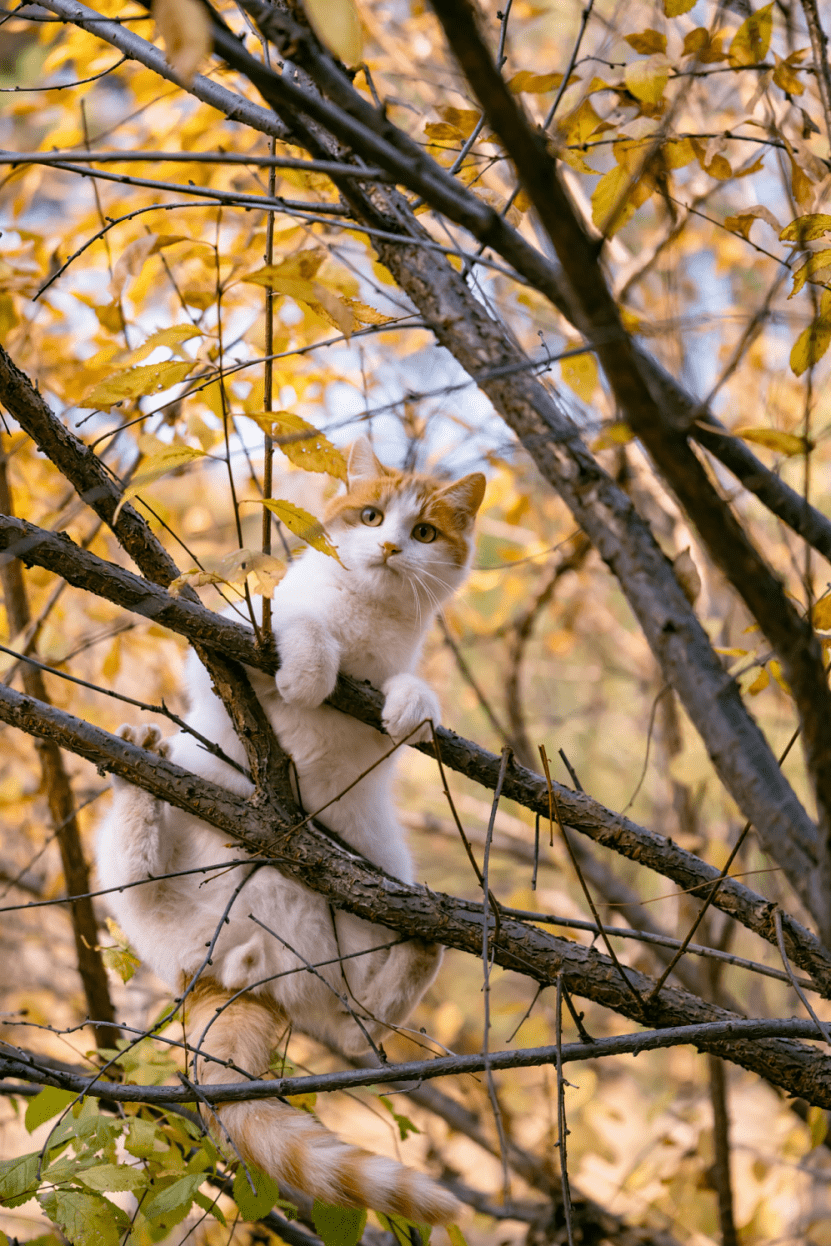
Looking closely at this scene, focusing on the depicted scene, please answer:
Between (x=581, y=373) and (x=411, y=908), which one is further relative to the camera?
(x=581, y=373)

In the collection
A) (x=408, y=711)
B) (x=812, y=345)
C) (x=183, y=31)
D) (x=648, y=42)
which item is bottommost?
(x=183, y=31)

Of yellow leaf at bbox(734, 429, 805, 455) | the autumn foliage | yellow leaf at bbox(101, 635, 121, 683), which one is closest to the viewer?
the autumn foliage

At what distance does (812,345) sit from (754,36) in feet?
2.01

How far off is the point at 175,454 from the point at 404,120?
9.51 ft

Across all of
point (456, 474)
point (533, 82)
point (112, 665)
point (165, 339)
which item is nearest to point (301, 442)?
point (165, 339)

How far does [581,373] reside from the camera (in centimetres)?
173

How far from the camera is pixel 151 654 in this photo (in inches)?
162

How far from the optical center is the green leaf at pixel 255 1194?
4.60 feet

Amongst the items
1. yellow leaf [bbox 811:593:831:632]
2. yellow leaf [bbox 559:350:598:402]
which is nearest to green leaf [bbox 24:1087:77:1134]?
yellow leaf [bbox 811:593:831:632]

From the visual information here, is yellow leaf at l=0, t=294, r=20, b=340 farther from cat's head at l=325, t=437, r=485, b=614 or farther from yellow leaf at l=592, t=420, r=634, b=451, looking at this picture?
yellow leaf at l=592, t=420, r=634, b=451

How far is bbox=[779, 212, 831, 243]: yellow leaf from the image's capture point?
1226mm

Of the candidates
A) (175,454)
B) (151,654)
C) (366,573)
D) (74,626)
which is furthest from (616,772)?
(175,454)

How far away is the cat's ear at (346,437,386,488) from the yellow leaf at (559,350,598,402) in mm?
1044

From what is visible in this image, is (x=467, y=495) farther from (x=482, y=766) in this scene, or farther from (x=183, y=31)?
(x=183, y=31)
